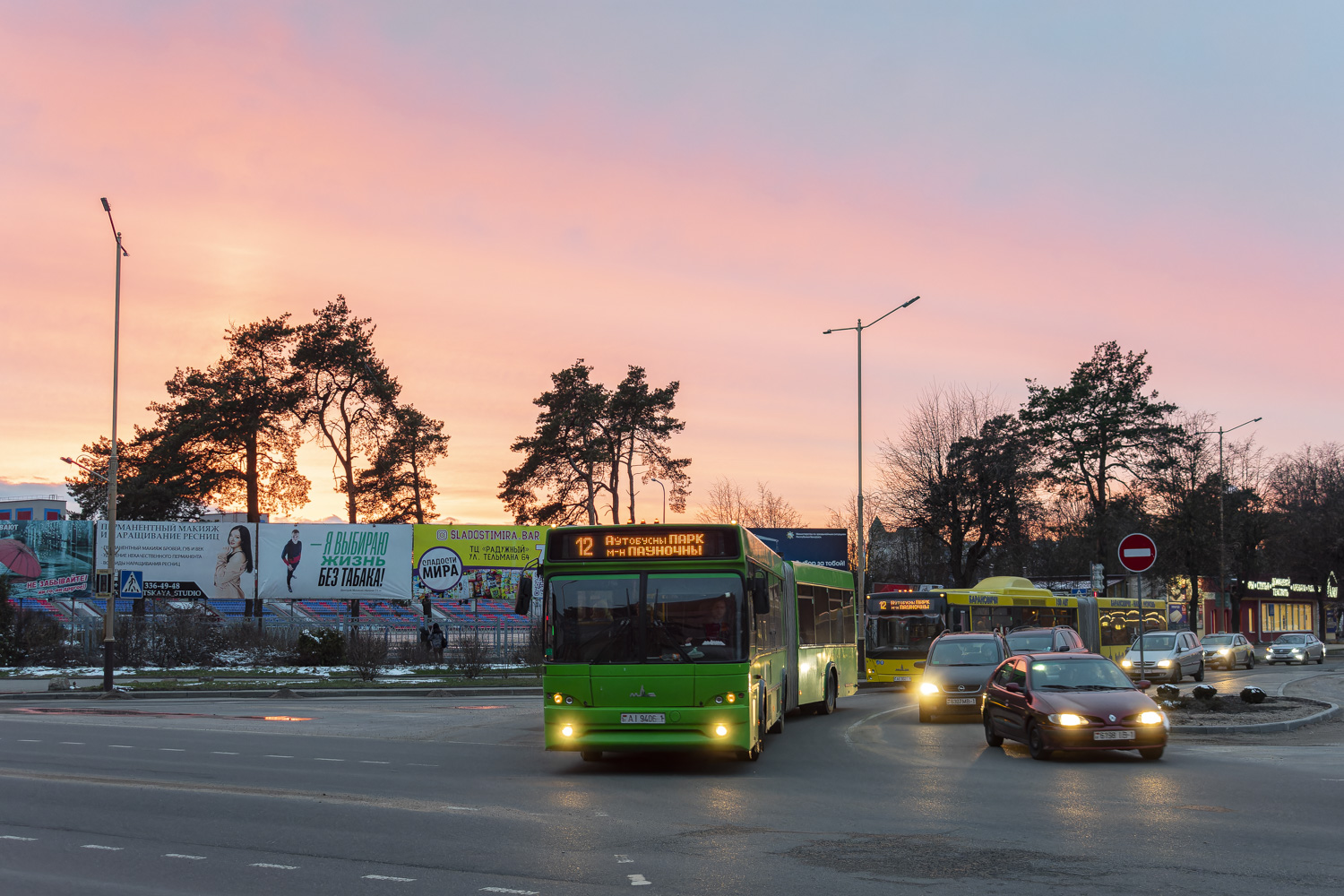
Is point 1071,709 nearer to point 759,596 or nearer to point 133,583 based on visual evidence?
point 759,596

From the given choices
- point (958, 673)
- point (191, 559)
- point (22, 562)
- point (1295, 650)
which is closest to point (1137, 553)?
point (958, 673)

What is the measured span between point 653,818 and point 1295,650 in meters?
50.3

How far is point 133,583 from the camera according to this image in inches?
1998

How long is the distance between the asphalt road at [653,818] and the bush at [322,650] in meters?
21.0

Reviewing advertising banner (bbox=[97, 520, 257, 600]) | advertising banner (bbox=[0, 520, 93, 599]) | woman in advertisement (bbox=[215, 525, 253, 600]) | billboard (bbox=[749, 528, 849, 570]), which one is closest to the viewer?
advertising banner (bbox=[97, 520, 257, 600])

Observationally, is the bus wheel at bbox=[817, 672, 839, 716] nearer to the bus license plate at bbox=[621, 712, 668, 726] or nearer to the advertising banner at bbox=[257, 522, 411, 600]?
the bus license plate at bbox=[621, 712, 668, 726]

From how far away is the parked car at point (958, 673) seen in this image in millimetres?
22234

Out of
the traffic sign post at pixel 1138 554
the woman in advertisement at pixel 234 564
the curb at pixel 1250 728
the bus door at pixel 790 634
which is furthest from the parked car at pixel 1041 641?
the woman in advertisement at pixel 234 564

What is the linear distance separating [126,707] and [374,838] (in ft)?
61.8

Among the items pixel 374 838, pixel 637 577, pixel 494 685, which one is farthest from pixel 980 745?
pixel 494 685

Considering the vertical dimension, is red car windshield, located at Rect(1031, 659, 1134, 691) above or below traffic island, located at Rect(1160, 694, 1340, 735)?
above

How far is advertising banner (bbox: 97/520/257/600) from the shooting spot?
5134 centimetres

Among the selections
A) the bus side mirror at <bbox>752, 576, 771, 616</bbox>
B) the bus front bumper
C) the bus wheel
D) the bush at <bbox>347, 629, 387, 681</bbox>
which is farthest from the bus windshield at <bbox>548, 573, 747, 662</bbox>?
the bush at <bbox>347, 629, 387, 681</bbox>

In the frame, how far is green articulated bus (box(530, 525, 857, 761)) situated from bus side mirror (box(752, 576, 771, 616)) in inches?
1.0
